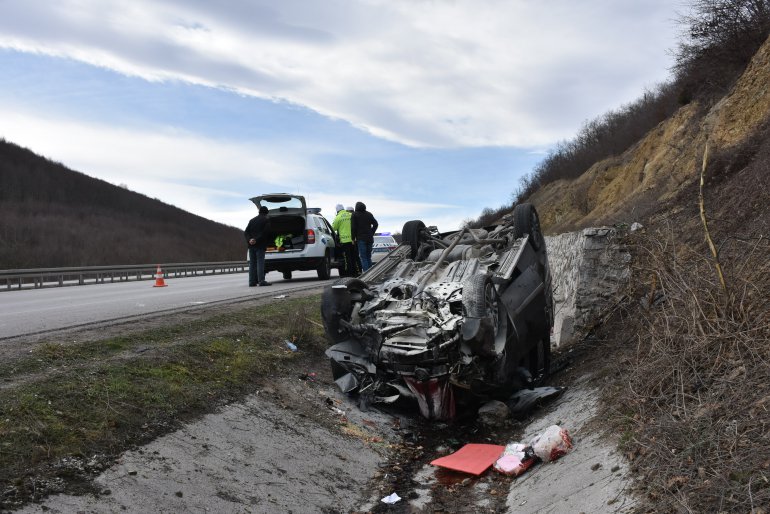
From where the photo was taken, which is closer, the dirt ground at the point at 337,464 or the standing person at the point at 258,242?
the dirt ground at the point at 337,464

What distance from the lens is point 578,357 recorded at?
313 inches

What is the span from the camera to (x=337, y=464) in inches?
215

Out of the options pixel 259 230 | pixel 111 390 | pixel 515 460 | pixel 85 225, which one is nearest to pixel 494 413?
pixel 515 460

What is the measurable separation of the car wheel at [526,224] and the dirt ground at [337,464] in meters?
1.53

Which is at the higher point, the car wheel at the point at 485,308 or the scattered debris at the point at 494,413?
the car wheel at the point at 485,308

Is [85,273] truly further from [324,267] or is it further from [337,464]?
[337,464]

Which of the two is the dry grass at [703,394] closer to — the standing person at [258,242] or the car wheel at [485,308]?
the car wheel at [485,308]

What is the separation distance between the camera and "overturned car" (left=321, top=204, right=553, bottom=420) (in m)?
5.68

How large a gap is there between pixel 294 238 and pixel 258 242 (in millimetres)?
1727

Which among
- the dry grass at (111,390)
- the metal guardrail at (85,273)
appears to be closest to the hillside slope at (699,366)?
the dry grass at (111,390)

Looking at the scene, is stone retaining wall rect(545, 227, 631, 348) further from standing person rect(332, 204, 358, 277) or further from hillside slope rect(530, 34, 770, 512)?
standing person rect(332, 204, 358, 277)

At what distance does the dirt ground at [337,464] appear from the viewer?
3961 mm

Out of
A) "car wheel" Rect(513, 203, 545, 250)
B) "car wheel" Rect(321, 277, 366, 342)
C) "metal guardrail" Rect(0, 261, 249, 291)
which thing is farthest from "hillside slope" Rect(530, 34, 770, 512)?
"metal guardrail" Rect(0, 261, 249, 291)

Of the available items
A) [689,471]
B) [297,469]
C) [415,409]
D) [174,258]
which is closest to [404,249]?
[415,409]
